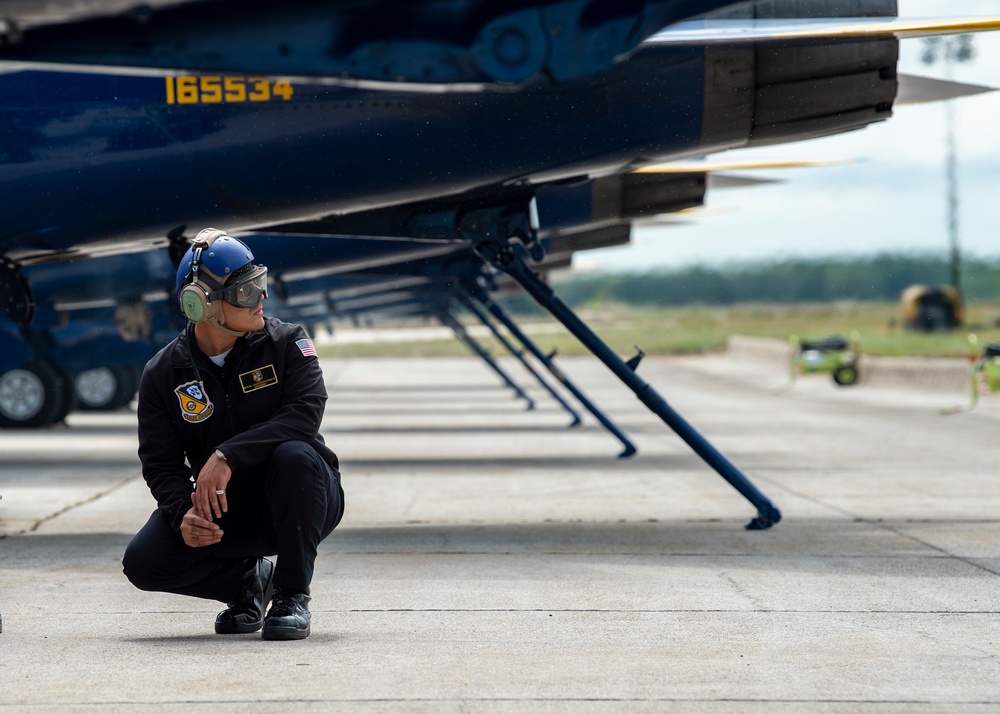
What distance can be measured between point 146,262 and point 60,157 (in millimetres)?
5390

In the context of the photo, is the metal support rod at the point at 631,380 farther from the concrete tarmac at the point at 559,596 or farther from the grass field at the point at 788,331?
the grass field at the point at 788,331

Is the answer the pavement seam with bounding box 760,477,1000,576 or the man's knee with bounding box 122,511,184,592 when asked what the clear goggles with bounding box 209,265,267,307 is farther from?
the pavement seam with bounding box 760,477,1000,576

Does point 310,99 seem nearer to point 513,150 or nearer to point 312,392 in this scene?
point 513,150

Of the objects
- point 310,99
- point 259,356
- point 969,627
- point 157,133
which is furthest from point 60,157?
point 969,627

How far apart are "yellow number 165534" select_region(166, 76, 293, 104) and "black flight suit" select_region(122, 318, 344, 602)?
2.38 m

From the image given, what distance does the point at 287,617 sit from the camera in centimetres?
496

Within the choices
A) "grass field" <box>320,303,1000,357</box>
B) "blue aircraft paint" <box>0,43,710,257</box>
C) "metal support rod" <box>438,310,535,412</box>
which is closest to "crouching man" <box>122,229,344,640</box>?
"blue aircraft paint" <box>0,43,710,257</box>

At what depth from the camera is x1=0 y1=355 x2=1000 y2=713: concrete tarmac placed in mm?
4211

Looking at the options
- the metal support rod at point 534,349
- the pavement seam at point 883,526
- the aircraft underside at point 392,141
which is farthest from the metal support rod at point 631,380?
the metal support rod at point 534,349

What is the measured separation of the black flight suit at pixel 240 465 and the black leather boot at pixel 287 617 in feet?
0.13

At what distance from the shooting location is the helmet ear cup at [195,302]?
4965 mm

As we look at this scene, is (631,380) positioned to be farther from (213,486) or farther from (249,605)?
(213,486)

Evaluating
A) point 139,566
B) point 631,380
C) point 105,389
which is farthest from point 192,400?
point 105,389

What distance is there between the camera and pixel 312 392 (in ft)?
16.7
